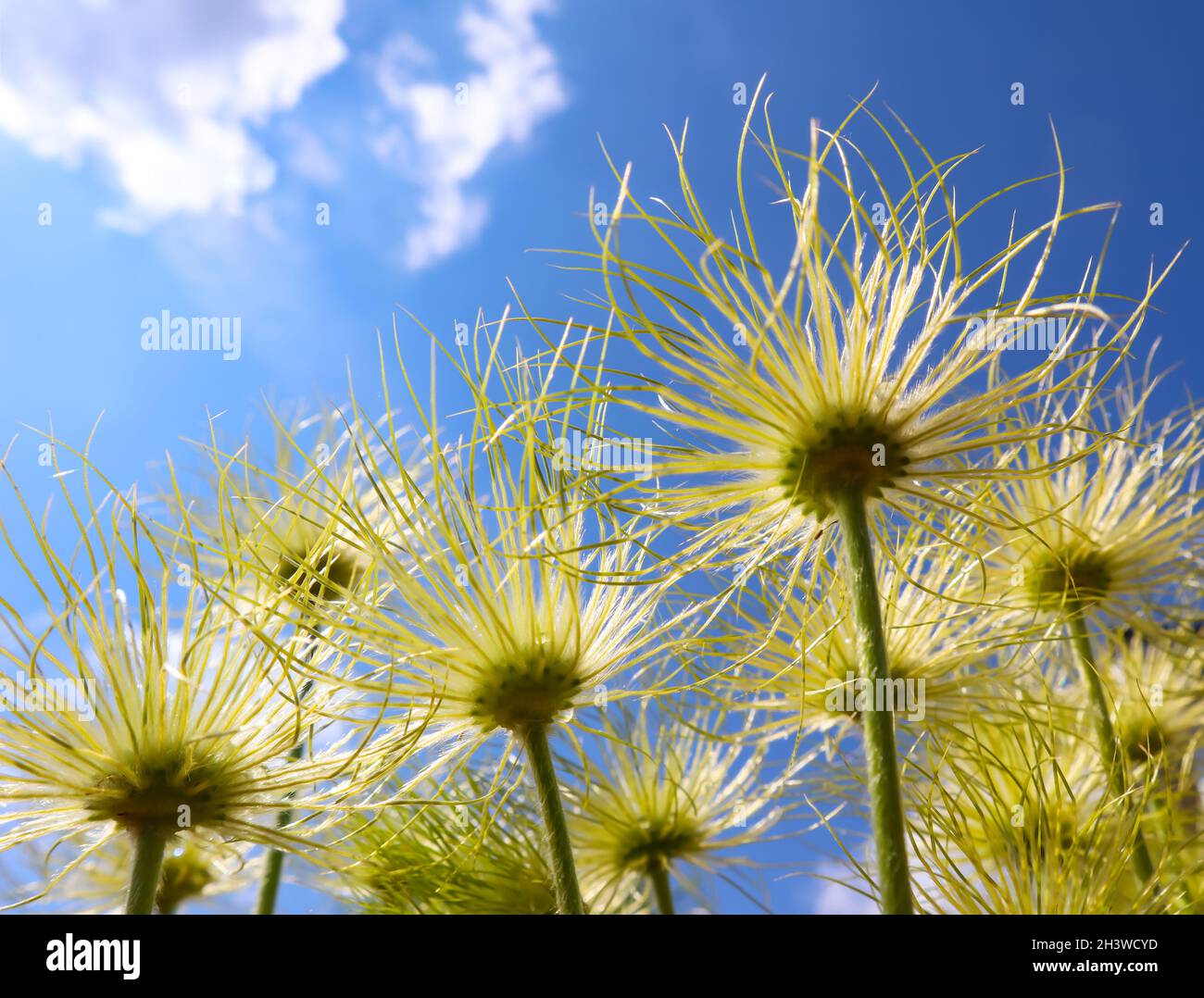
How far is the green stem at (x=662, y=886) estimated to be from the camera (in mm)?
1847

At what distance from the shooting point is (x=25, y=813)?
1.30 metres

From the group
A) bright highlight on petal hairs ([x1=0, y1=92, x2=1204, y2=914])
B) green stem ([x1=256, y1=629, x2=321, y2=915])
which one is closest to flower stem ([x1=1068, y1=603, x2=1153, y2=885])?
bright highlight on petal hairs ([x1=0, y1=92, x2=1204, y2=914])

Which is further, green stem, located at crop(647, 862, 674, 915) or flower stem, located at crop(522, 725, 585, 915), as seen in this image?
green stem, located at crop(647, 862, 674, 915)

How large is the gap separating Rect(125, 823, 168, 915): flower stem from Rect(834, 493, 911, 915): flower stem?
2.71ft

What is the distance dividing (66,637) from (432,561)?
0.51m

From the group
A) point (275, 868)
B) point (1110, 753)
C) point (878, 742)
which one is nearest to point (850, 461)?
point (878, 742)

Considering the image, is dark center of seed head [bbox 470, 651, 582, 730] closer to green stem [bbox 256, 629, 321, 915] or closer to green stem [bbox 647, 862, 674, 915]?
green stem [bbox 256, 629, 321, 915]

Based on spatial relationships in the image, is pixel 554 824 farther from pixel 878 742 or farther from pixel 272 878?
pixel 272 878

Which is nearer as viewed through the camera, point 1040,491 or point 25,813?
point 25,813

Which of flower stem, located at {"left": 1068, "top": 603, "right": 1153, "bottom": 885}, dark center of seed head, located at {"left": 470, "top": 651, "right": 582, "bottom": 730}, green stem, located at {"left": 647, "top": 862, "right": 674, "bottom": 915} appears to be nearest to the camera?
dark center of seed head, located at {"left": 470, "top": 651, "right": 582, "bottom": 730}

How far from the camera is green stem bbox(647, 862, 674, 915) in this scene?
1847 mm

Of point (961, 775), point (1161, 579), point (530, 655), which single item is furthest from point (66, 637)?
point (1161, 579)

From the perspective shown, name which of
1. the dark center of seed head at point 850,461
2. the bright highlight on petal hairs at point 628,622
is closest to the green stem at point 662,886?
the bright highlight on petal hairs at point 628,622
